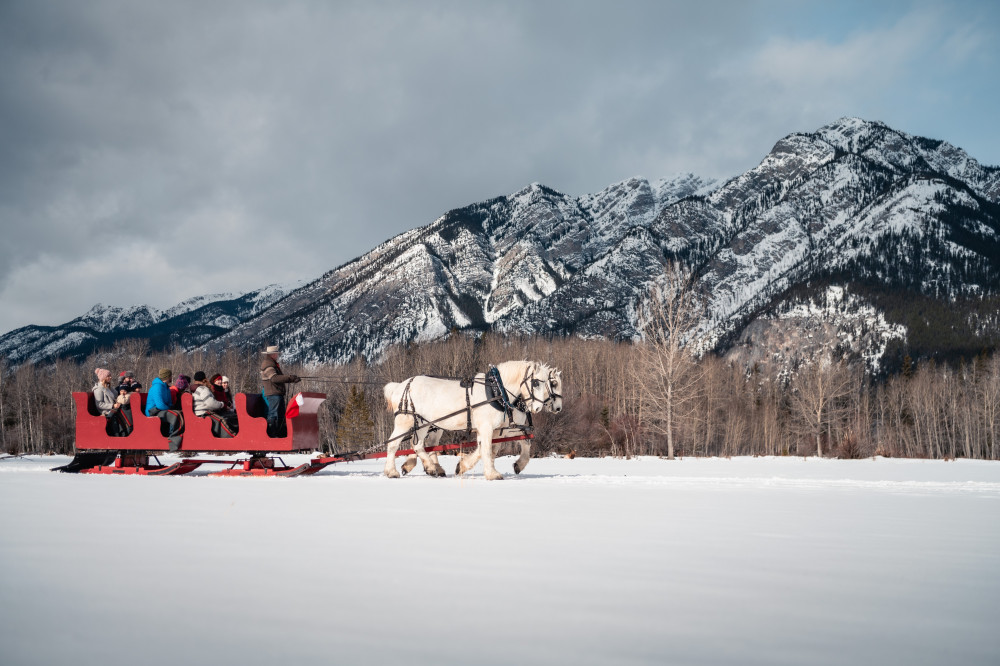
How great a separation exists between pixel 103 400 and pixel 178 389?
1.22 meters

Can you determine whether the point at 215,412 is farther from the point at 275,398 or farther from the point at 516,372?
the point at 516,372

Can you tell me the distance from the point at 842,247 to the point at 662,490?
179 metres

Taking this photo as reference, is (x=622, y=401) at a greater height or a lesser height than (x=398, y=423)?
lesser

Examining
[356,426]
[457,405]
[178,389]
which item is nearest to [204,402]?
[178,389]

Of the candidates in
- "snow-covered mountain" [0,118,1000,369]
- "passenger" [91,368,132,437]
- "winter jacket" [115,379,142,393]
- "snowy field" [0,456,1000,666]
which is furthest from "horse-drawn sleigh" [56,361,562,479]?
"snow-covered mountain" [0,118,1000,369]

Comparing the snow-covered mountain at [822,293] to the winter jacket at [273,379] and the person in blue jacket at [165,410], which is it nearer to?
the winter jacket at [273,379]

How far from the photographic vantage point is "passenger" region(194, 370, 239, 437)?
10.1 metres

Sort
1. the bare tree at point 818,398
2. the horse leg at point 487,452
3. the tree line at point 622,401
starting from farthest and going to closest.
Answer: the tree line at point 622,401
the bare tree at point 818,398
the horse leg at point 487,452

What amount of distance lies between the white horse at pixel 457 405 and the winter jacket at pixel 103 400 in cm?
501

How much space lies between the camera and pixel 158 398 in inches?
400

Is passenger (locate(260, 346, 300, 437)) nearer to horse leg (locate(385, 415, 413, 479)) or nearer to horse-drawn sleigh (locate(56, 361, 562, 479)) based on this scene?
horse-drawn sleigh (locate(56, 361, 562, 479))

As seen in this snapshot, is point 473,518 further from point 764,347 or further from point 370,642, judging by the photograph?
point 764,347

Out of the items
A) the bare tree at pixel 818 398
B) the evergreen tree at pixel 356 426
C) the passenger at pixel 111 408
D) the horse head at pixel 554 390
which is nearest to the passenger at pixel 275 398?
the passenger at pixel 111 408

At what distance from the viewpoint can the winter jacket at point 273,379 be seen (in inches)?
398
